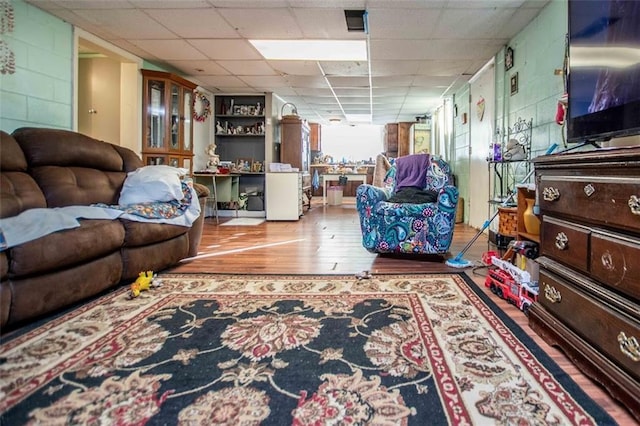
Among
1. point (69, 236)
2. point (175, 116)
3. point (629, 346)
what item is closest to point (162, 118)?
point (175, 116)

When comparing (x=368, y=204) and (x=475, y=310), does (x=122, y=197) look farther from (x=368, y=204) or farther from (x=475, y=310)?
(x=475, y=310)

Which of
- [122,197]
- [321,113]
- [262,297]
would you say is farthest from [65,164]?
[321,113]

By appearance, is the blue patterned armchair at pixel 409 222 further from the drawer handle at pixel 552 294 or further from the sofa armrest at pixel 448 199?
the drawer handle at pixel 552 294

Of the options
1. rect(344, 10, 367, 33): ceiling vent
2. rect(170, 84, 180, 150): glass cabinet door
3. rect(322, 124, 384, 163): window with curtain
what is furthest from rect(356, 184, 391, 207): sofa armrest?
rect(322, 124, 384, 163): window with curtain

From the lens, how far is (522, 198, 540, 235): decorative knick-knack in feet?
8.14

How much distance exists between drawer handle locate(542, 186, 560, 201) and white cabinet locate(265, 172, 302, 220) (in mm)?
4703

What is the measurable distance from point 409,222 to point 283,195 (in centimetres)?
329

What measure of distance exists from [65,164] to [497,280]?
3.03 meters

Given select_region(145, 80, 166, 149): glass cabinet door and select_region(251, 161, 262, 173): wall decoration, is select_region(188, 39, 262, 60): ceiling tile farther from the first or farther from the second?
select_region(251, 161, 262, 173): wall decoration

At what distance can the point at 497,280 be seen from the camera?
2.32 m

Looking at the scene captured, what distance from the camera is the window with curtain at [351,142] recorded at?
11.9 m

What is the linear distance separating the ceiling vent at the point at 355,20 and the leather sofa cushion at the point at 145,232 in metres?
2.39

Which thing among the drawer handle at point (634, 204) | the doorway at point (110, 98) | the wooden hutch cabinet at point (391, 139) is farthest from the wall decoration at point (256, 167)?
the drawer handle at point (634, 204)

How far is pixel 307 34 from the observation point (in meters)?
3.89
